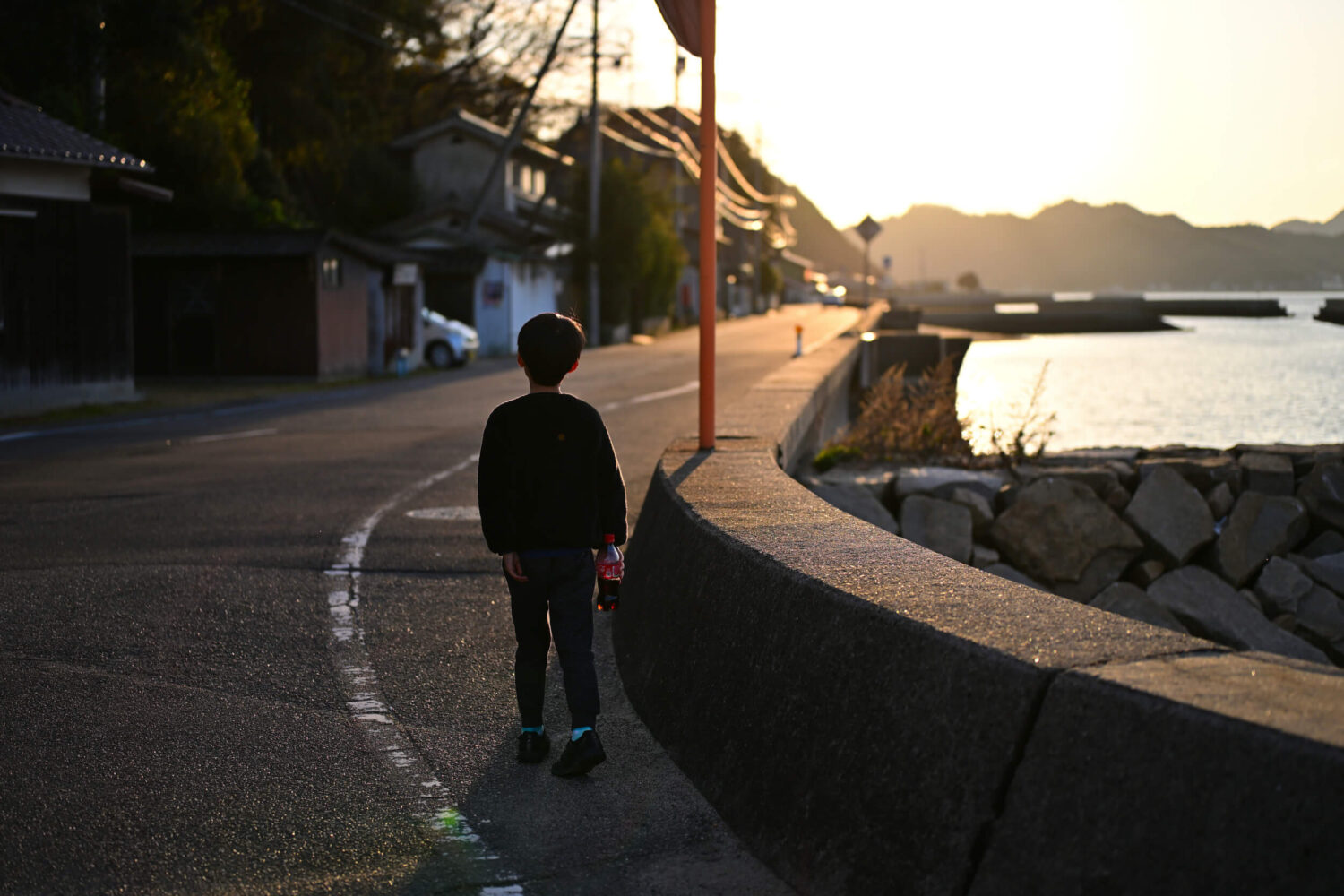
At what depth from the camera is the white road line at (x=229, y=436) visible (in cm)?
1538

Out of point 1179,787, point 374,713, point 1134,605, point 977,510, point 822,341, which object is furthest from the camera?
point 822,341

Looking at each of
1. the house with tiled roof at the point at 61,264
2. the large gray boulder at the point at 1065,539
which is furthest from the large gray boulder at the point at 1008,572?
the house with tiled roof at the point at 61,264

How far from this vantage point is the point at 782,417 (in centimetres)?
998

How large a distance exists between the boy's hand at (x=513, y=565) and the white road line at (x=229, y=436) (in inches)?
460

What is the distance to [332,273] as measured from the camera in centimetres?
2850

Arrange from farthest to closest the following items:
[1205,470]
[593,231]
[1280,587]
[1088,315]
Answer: [1088,315] < [593,231] < [1205,470] < [1280,587]

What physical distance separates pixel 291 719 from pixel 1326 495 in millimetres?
9622

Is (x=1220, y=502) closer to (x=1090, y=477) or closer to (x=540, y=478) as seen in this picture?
(x=1090, y=477)

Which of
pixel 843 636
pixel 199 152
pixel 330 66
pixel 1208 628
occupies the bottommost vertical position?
pixel 1208 628

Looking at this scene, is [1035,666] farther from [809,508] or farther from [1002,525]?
[1002,525]

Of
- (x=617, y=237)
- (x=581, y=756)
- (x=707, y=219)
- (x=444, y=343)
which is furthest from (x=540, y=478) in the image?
(x=617, y=237)

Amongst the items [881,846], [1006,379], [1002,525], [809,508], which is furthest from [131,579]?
[1006,379]

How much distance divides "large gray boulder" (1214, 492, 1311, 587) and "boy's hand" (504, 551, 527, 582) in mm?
7519

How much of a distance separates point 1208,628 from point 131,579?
700 cm
